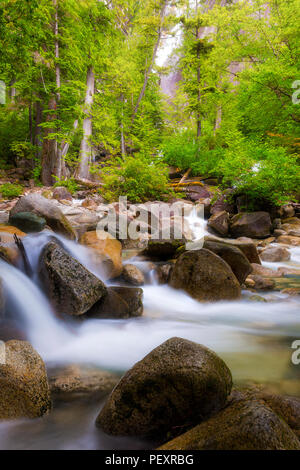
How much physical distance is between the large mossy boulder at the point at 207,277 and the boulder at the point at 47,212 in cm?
274

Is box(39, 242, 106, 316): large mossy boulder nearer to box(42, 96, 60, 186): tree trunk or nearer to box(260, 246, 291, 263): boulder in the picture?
box(260, 246, 291, 263): boulder

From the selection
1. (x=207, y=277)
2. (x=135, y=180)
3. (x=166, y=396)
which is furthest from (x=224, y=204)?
(x=166, y=396)

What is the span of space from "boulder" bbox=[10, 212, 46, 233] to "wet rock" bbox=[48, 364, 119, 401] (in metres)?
3.37

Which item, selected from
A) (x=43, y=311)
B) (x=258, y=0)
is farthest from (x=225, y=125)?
(x=43, y=311)

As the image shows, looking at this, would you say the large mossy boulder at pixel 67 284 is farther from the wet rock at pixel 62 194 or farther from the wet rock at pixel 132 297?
the wet rock at pixel 62 194

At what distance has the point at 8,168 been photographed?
1952 cm

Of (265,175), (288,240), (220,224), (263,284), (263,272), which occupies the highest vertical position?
(265,175)

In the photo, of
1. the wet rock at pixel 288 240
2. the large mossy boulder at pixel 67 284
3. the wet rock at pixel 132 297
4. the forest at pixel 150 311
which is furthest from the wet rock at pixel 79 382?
the wet rock at pixel 288 240

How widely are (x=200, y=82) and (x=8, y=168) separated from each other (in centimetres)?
1396

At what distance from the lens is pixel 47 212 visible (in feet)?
19.7

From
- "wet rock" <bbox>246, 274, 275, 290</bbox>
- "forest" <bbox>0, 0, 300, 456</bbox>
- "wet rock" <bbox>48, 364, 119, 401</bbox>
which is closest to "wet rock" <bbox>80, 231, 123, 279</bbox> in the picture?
"forest" <bbox>0, 0, 300, 456</bbox>

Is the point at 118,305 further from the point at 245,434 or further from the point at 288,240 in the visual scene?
the point at 288,240

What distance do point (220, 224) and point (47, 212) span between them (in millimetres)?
6119

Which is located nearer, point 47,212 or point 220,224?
point 47,212
